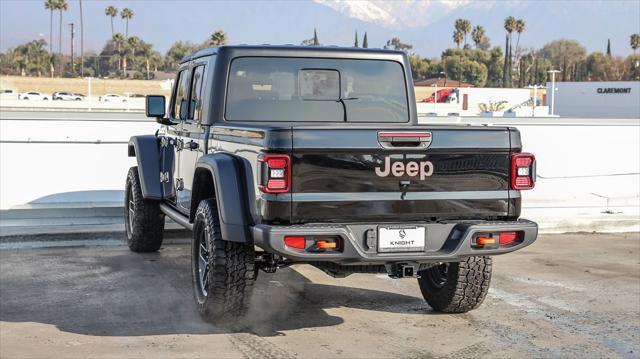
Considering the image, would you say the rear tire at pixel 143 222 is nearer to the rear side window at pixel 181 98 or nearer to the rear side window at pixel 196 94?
the rear side window at pixel 181 98

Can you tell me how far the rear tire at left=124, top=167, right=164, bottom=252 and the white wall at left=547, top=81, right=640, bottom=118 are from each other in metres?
76.6

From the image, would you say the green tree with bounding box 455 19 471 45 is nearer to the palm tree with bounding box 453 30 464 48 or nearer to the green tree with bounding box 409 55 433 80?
the palm tree with bounding box 453 30 464 48

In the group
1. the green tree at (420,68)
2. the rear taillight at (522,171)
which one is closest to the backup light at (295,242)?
the rear taillight at (522,171)

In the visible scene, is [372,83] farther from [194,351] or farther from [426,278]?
[194,351]

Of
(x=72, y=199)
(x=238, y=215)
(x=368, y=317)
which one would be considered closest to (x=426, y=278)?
(x=368, y=317)

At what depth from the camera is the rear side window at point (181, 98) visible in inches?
304

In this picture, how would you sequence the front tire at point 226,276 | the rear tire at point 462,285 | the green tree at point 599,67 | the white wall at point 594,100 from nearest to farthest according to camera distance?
the front tire at point 226,276, the rear tire at point 462,285, the white wall at point 594,100, the green tree at point 599,67

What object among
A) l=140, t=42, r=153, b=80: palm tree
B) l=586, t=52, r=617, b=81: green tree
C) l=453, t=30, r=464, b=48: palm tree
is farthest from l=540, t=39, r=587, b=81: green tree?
l=140, t=42, r=153, b=80: palm tree

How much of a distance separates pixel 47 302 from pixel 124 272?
1.36 meters

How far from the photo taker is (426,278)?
707cm

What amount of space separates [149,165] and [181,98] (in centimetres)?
91

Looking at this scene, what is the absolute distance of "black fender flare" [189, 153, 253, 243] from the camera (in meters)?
5.73

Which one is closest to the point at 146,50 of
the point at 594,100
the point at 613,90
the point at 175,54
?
the point at 175,54

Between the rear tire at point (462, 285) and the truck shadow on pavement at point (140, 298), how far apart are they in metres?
0.26
